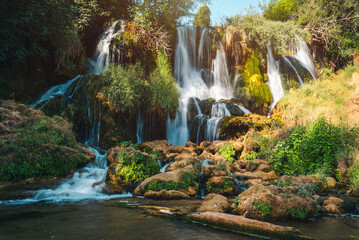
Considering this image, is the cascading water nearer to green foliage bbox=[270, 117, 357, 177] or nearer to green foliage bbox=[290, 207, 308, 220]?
green foliage bbox=[290, 207, 308, 220]

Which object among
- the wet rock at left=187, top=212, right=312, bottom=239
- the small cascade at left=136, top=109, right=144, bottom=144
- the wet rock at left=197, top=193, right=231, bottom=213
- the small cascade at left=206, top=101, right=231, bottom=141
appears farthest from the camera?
the small cascade at left=206, top=101, right=231, bottom=141

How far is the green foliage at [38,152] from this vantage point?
6.82 m

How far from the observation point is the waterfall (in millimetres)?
20234

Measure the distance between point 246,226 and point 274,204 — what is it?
4.06 ft

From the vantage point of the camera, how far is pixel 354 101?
42.3 feet

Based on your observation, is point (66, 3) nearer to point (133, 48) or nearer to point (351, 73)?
point (133, 48)

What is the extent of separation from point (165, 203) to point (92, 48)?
14.9 metres

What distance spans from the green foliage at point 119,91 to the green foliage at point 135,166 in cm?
471

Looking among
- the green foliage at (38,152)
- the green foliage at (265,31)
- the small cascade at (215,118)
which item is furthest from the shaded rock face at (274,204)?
the green foliage at (265,31)

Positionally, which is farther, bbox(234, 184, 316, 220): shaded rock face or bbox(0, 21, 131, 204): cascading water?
bbox(0, 21, 131, 204): cascading water

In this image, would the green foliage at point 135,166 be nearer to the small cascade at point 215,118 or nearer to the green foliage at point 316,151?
the green foliage at point 316,151

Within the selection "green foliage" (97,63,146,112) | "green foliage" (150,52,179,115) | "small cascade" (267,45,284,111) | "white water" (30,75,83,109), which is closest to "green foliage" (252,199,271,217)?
"green foliage" (97,63,146,112)

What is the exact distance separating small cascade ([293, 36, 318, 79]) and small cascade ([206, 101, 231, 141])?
473 inches

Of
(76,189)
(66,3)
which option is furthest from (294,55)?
(76,189)
